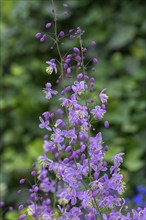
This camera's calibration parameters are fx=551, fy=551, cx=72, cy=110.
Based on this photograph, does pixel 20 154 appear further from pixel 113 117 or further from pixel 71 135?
pixel 71 135

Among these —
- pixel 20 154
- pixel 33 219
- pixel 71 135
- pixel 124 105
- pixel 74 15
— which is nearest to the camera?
pixel 71 135

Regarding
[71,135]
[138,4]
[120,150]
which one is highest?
[138,4]

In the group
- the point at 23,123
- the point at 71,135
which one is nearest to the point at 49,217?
the point at 71,135

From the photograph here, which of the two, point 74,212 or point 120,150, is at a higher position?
point 120,150

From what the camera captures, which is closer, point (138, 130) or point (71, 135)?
point (71, 135)

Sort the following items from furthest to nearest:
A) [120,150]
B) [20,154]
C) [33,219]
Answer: [20,154]
[120,150]
[33,219]

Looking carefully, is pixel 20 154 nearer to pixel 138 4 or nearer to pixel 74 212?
pixel 138 4
